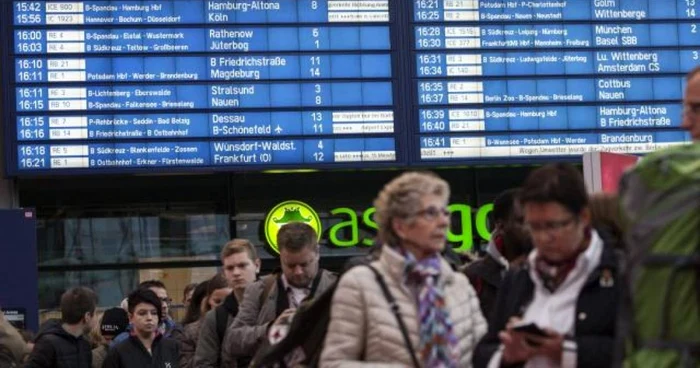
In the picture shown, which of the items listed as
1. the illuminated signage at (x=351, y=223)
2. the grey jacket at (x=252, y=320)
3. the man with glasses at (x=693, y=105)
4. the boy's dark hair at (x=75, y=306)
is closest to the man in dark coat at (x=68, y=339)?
the boy's dark hair at (x=75, y=306)

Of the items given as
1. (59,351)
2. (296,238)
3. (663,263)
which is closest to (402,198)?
(663,263)

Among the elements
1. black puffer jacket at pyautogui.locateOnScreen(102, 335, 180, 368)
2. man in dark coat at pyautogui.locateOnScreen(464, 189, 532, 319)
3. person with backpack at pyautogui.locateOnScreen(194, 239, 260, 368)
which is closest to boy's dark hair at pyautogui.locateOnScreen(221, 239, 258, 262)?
person with backpack at pyautogui.locateOnScreen(194, 239, 260, 368)

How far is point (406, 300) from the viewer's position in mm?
4633

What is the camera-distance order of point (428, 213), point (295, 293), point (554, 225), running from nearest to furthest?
point (554, 225), point (428, 213), point (295, 293)

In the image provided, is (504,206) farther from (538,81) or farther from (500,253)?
(538,81)

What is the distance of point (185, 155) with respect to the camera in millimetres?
13852

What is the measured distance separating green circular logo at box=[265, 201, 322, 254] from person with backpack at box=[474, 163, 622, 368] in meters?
10.8

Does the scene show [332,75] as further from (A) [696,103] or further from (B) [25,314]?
(A) [696,103]

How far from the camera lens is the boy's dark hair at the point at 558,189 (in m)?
4.02

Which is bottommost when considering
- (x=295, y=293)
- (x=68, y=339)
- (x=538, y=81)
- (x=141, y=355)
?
(x=141, y=355)

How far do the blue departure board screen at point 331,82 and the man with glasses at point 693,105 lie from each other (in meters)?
10.5

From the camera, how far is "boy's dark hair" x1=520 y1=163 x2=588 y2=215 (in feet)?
13.2

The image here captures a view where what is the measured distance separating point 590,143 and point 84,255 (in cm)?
502

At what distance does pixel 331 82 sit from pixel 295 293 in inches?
294
